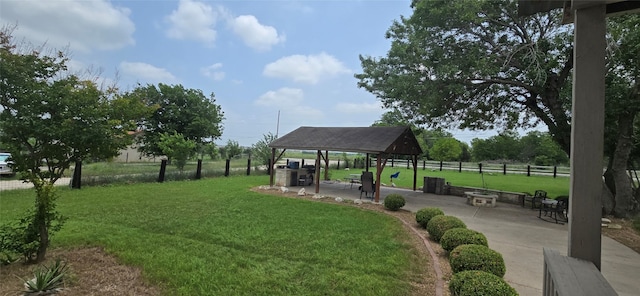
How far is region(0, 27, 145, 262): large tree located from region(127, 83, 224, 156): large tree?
21.6 metres

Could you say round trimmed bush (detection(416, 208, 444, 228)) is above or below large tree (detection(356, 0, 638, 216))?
below

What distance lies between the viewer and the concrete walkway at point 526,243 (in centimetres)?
428

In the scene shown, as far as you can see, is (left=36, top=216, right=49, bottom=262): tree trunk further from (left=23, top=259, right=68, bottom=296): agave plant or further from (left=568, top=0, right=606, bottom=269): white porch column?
(left=568, top=0, right=606, bottom=269): white porch column

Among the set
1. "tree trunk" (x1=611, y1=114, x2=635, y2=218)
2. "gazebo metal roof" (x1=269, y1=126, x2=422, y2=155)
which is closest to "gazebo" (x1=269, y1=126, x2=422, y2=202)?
"gazebo metal roof" (x1=269, y1=126, x2=422, y2=155)

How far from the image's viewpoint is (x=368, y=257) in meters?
4.84

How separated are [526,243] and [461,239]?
103 inches

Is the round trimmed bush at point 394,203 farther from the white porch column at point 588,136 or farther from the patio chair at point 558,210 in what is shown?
the white porch column at point 588,136

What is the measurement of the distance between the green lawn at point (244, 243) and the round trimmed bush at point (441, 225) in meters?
0.66

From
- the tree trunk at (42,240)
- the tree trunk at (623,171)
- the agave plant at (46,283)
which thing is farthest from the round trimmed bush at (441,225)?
the tree trunk at (623,171)

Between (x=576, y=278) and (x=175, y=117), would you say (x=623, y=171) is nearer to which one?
(x=576, y=278)

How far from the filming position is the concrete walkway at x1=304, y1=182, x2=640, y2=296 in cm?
428

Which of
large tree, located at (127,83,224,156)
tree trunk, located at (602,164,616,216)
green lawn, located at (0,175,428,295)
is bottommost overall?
green lawn, located at (0,175,428,295)

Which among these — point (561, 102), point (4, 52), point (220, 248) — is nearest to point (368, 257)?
point (220, 248)

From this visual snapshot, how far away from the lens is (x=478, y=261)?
3746 millimetres
